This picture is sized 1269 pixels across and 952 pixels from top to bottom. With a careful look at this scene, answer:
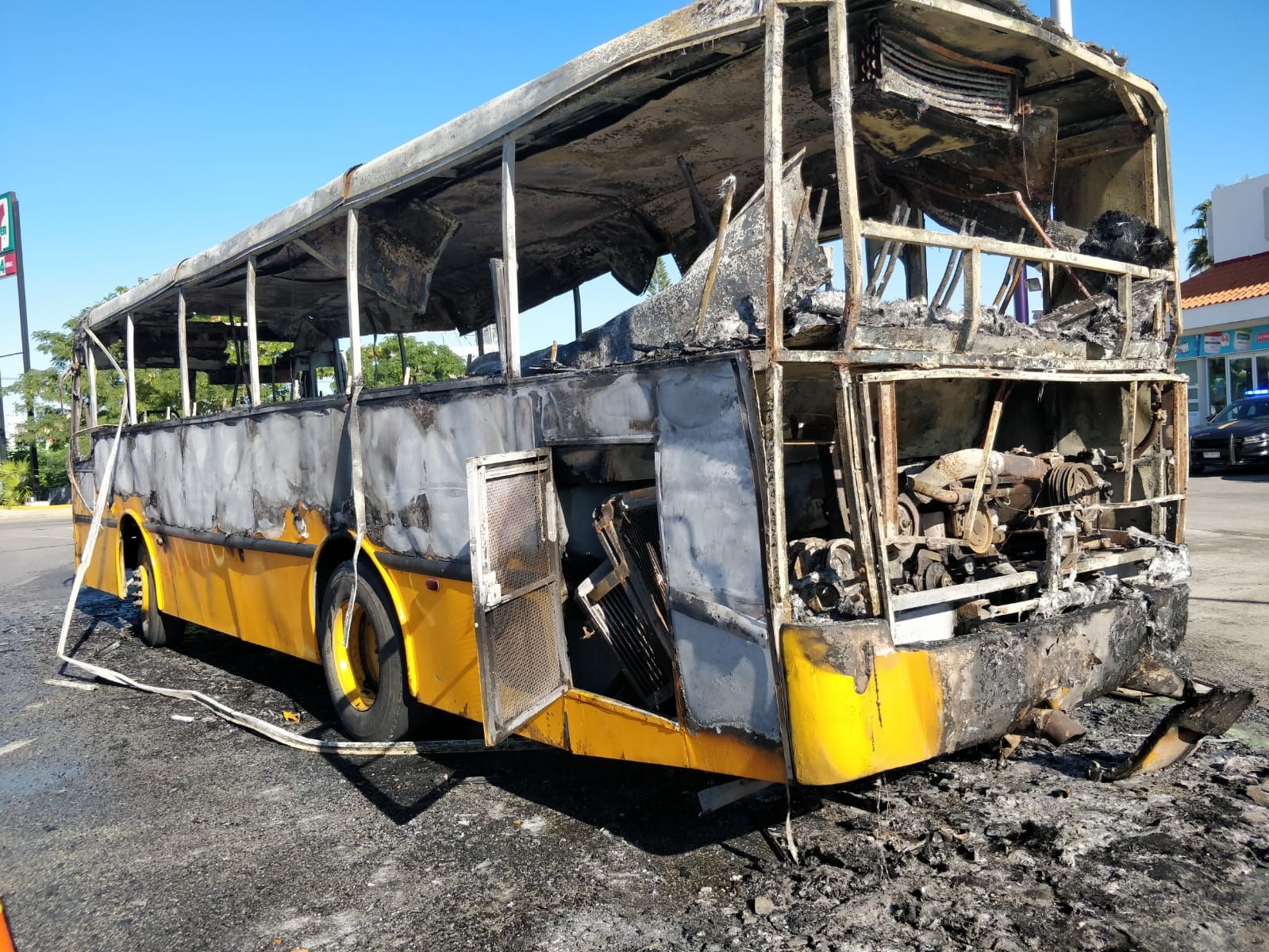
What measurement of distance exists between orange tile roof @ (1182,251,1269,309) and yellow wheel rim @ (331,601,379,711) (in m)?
22.8

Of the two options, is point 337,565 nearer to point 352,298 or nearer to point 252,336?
point 352,298

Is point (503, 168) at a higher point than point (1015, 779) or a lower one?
higher

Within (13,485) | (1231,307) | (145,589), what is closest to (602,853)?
(145,589)

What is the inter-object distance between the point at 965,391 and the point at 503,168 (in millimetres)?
2306

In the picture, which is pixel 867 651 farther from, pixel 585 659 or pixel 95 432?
pixel 95 432

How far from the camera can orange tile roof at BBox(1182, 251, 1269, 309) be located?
875 inches

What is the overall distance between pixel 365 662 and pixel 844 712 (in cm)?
326

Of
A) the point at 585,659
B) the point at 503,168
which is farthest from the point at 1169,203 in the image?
the point at 585,659

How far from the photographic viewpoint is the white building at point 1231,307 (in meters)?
22.2

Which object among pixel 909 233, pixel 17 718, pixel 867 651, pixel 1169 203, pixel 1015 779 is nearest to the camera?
pixel 867 651

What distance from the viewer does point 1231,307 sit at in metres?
22.0

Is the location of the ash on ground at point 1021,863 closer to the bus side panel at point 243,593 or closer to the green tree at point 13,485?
the bus side panel at point 243,593

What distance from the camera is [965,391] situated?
443 centimetres

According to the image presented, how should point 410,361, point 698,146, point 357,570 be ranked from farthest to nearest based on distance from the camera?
point 410,361 → point 357,570 → point 698,146
